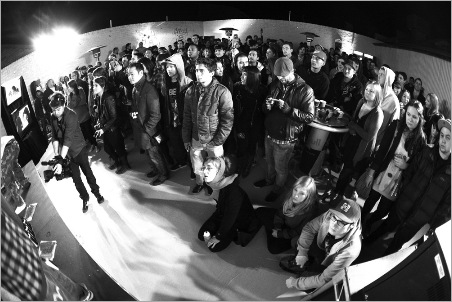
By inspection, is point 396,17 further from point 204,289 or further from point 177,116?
point 204,289

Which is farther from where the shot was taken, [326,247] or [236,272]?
[236,272]

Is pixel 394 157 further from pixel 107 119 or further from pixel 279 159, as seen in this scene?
pixel 107 119

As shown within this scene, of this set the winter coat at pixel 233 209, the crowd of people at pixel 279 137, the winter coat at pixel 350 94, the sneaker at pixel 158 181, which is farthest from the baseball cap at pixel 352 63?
the sneaker at pixel 158 181

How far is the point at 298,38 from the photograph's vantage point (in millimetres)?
5098

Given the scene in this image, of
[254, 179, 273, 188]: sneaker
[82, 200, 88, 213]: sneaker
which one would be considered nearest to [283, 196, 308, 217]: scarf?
[254, 179, 273, 188]: sneaker

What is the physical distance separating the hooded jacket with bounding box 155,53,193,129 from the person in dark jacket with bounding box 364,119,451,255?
94.1 inches

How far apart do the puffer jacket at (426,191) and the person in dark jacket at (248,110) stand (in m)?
1.67

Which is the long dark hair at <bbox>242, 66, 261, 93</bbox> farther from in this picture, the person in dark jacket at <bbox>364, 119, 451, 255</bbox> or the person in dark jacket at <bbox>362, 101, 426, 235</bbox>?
the person in dark jacket at <bbox>364, 119, 451, 255</bbox>

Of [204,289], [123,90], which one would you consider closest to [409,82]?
[204,289]

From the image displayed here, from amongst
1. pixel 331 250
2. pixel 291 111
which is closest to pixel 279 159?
pixel 291 111

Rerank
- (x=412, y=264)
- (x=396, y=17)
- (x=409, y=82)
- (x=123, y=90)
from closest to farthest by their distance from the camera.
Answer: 1. (x=412, y=264)
2. (x=396, y=17)
3. (x=409, y=82)
4. (x=123, y=90)

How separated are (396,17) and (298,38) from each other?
2.32 m

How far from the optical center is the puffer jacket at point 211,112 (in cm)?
324

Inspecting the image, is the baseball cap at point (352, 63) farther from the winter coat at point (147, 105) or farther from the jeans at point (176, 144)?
the winter coat at point (147, 105)
